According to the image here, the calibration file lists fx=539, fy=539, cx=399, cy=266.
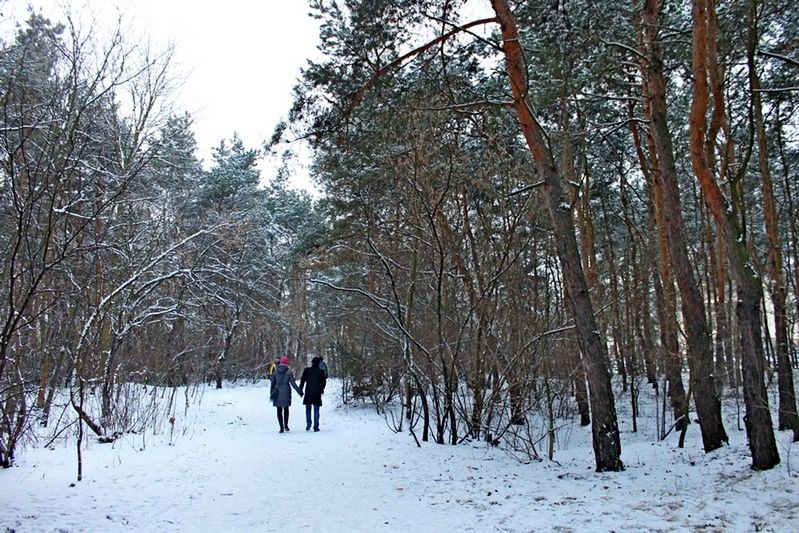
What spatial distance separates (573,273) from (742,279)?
1.82 m

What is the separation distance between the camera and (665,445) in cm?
882

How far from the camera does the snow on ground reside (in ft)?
14.5

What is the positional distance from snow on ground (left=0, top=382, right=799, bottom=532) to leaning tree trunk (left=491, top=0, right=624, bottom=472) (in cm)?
46

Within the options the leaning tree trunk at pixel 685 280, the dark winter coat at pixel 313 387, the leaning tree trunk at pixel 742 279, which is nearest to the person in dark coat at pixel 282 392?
the dark winter coat at pixel 313 387

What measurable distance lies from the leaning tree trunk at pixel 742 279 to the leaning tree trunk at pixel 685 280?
136cm

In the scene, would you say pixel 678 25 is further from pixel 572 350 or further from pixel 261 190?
pixel 261 190

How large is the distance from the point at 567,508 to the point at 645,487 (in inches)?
51.2

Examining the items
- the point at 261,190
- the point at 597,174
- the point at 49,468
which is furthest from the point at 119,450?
the point at 261,190

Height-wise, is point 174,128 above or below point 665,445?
above

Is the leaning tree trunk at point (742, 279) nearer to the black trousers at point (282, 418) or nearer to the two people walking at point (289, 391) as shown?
the two people walking at point (289, 391)

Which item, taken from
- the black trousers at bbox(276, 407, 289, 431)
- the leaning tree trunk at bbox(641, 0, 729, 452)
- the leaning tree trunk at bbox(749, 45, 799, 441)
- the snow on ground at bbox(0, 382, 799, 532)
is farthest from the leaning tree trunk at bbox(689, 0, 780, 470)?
the black trousers at bbox(276, 407, 289, 431)

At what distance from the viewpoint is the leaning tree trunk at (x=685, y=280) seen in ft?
24.5

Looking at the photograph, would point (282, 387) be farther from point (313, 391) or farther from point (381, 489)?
point (381, 489)

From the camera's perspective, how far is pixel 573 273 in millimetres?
6832
